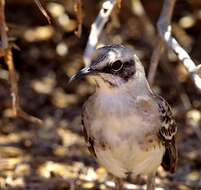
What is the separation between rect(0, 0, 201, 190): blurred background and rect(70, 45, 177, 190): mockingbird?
36.3 inches

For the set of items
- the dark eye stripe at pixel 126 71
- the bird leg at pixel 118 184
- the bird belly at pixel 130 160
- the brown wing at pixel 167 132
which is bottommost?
the bird leg at pixel 118 184

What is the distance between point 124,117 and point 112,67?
1.41ft

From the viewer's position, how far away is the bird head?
5.09 metres

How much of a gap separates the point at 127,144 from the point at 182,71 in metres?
3.00

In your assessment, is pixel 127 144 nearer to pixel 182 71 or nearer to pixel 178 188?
pixel 178 188

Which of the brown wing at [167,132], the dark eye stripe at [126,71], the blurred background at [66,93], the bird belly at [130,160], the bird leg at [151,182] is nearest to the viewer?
the dark eye stripe at [126,71]

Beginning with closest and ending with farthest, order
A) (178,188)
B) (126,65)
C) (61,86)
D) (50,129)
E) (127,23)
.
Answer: (126,65) < (178,188) < (50,129) < (61,86) < (127,23)

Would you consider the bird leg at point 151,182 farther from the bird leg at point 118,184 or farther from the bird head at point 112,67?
the bird head at point 112,67

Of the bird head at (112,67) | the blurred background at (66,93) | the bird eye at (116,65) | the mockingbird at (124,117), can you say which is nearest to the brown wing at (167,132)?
the mockingbird at (124,117)

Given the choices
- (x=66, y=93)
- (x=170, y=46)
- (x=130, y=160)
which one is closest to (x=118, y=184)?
(x=130, y=160)

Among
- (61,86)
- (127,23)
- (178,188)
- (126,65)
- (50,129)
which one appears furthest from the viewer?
(127,23)

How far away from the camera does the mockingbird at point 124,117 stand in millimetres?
5293

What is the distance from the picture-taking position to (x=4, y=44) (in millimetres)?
5426

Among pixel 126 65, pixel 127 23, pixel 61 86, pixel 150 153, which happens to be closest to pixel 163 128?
pixel 150 153
